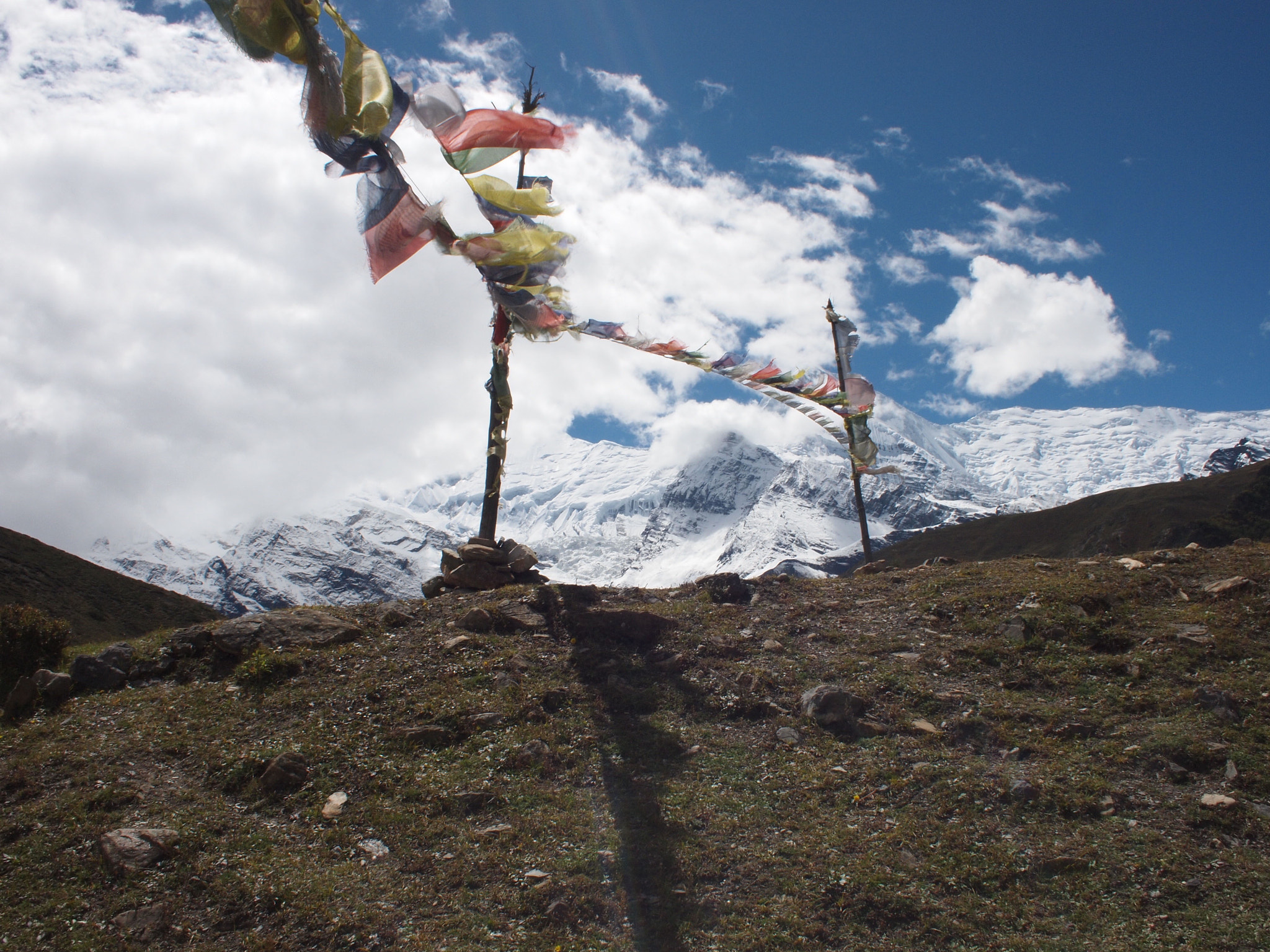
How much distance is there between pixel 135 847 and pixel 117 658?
4.62 metres

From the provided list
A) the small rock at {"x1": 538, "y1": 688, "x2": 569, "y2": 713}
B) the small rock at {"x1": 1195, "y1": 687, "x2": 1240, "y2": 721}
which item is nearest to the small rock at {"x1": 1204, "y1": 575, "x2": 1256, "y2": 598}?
the small rock at {"x1": 1195, "y1": 687, "x2": 1240, "y2": 721}

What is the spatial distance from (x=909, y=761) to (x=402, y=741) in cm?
554

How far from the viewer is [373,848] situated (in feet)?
22.2

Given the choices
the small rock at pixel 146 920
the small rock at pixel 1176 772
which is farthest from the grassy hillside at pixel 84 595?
the small rock at pixel 1176 772

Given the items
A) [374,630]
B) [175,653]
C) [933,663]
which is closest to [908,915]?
[933,663]

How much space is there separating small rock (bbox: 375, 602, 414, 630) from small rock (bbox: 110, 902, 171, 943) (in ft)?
18.4

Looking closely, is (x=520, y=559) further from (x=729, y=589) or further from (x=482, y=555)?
(x=729, y=589)

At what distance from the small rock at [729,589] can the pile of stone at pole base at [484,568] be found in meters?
3.01

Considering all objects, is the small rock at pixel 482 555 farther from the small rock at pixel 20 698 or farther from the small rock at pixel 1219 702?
the small rock at pixel 1219 702

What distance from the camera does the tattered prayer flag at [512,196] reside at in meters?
8.99

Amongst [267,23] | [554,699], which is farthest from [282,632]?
[267,23]

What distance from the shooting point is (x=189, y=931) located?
18.5ft

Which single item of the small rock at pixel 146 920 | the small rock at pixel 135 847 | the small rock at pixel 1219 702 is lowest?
the small rock at pixel 146 920

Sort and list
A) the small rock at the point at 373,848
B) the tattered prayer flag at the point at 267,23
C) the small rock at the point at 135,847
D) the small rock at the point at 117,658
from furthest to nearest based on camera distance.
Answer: the small rock at the point at 117,658 → the tattered prayer flag at the point at 267,23 → the small rock at the point at 373,848 → the small rock at the point at 135,847
